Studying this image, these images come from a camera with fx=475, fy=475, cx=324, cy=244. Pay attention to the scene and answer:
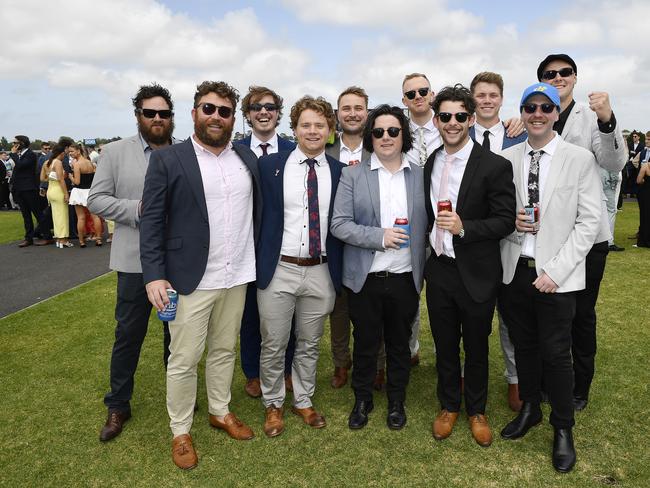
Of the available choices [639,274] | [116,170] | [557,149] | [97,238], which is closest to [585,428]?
[557,149]

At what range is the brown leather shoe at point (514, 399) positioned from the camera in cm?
373

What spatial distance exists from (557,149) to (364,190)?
1256 mm

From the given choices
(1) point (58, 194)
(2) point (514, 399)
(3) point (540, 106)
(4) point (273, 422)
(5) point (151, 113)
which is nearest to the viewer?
(3) point (540, 106)

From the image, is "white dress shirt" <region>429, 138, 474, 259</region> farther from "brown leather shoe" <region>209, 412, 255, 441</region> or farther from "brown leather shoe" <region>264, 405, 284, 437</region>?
"brown leather shoe" <region>209, 412, 255, 441</region>

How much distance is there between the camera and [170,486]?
2.95 metres

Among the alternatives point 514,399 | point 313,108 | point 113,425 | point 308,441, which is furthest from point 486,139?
point 113,425

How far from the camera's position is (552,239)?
118 inches

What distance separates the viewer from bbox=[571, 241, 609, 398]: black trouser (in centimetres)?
330

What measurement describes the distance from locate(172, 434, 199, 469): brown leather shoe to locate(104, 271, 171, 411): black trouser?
637mm

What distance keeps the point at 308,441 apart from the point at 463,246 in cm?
176

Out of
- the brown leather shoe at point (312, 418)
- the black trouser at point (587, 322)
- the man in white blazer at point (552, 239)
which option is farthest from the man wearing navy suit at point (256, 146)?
the black trouser at point (587, 322)

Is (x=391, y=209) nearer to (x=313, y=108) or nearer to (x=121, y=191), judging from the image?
(x=313, y=108)

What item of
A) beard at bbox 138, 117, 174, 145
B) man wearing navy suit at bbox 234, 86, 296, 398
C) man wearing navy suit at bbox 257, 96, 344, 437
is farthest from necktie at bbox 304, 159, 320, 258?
beard at bbox 138, 117, 174, 145

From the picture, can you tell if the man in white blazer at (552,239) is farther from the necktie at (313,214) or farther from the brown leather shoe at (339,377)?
the brown leather shoe at (339,377)
